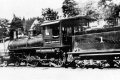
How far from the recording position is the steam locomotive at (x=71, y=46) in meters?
10.6

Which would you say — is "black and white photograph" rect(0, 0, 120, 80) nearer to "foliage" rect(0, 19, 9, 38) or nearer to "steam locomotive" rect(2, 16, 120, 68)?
"steam locomotive" rect(2, 16, 120, 68)

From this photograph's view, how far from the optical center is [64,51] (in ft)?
42.3

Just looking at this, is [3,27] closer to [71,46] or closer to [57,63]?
[57,63]

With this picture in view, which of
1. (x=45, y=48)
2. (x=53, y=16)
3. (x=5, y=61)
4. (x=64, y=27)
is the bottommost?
(x=5, y=61)

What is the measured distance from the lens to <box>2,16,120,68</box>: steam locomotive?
1056 cm

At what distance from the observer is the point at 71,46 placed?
12797 millimetres

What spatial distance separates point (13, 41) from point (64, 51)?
19.2 ft

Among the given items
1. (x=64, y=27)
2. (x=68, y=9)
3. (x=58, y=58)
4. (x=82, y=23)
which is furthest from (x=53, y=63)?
(x=68, y=9)

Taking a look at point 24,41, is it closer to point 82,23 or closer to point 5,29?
point 82,23

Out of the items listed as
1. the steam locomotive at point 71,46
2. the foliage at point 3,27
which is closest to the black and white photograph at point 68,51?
the steam locomotive at point 71,46
